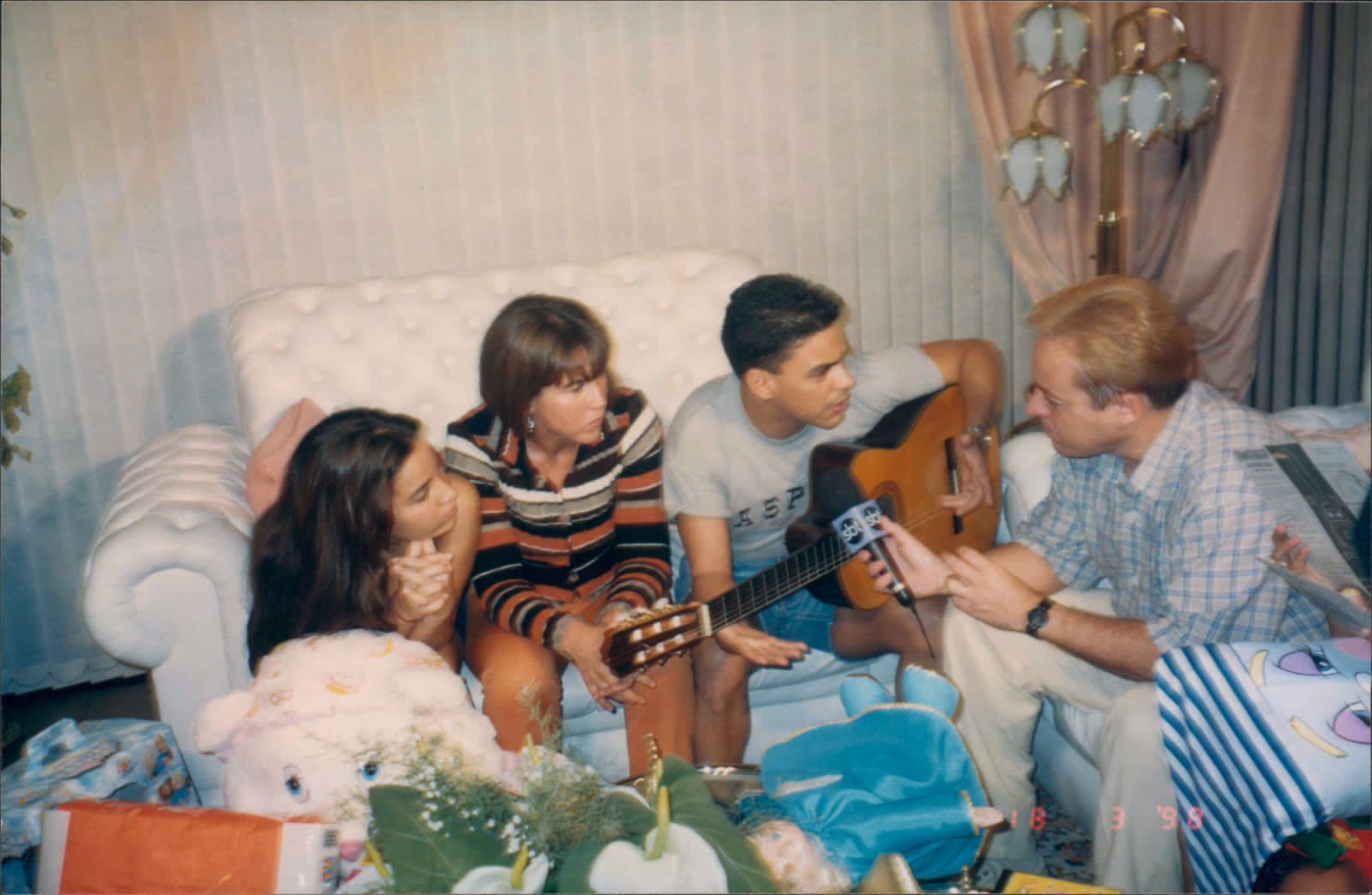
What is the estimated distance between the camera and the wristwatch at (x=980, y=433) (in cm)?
199

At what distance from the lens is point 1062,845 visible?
1687 mm

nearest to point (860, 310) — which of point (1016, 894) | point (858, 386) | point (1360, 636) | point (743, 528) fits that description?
point (858, 386)

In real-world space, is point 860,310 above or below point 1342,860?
above

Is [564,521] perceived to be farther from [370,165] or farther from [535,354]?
[370,165]

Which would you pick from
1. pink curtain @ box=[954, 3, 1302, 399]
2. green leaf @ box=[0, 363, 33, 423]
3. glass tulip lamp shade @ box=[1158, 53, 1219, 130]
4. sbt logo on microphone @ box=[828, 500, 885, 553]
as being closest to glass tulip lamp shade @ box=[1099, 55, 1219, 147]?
glass tulip lamp shade @ box=[1158, 53, 1219, 130]

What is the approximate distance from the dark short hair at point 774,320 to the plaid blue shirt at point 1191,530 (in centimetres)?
45

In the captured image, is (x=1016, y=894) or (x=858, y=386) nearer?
(x=1016, y=894)

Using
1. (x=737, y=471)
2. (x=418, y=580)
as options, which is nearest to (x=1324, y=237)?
(x=737, y=471)

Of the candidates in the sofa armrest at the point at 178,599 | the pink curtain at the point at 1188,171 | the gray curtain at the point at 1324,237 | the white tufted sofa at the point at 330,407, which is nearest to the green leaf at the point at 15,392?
the white tufted sofa at the point at 330,407

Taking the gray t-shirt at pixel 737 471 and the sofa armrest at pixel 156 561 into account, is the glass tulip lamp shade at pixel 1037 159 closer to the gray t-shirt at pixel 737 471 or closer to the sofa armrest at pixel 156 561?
the gray t-shirt at pixel 737 471

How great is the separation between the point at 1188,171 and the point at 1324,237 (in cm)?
36

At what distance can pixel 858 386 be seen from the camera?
1.90 metres

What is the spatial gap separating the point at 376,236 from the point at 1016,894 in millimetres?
2036

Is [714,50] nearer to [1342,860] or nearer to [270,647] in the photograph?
[270,647]
